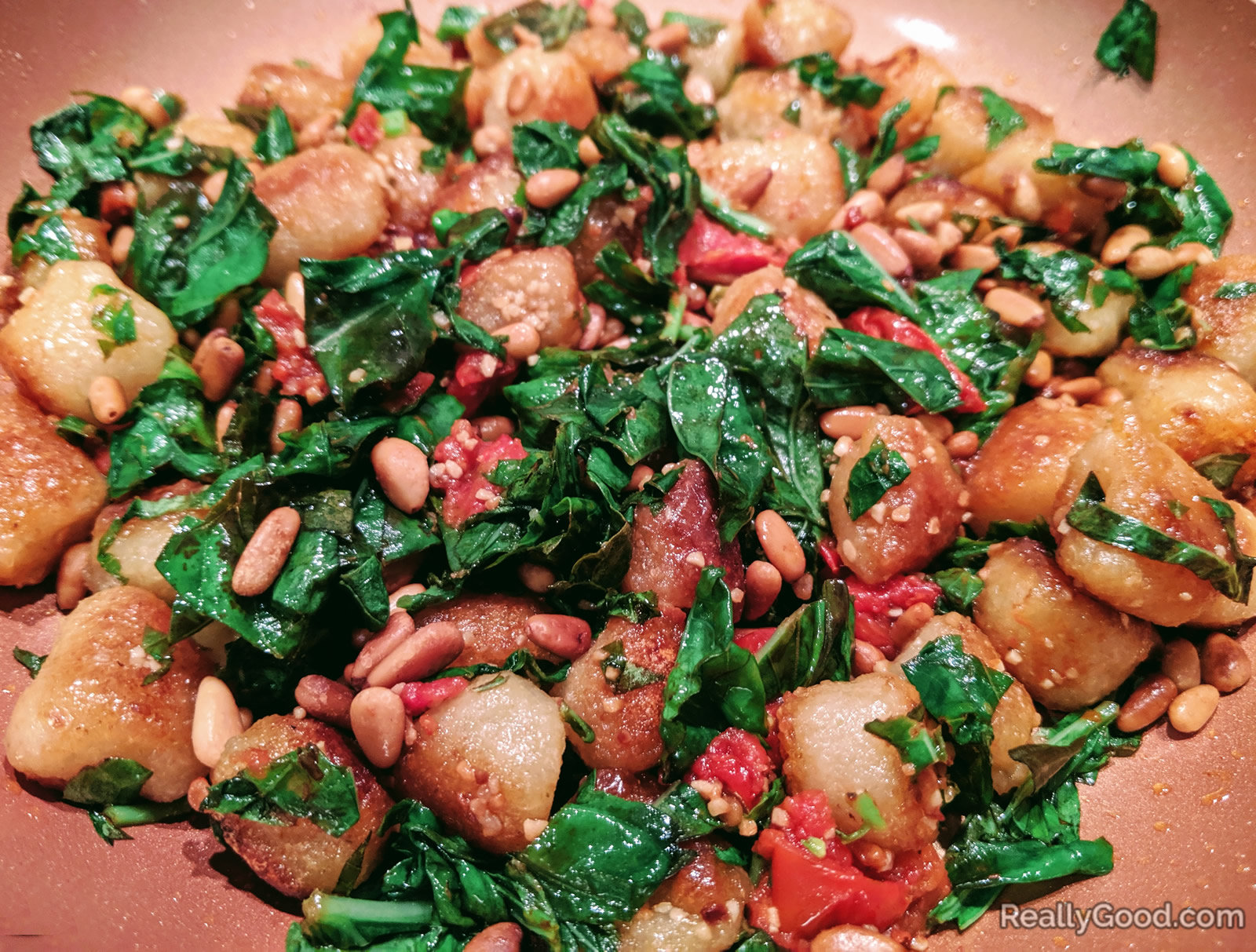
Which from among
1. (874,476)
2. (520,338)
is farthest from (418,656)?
(874,476)

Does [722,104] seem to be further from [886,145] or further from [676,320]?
[676,320]

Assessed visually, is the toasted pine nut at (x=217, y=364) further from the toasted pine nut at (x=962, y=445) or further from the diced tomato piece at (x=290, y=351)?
the toasted pine nut at (x=962, y=445)

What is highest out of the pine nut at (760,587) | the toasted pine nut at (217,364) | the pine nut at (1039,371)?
the pine nut at (1039,371)

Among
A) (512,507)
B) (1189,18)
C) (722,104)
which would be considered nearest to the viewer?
(512,507)

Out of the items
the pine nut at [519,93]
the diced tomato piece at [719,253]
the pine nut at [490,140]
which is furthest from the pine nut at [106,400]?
the diced tomato piece at [719,253]

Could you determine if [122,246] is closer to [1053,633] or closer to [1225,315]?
[1053,633]

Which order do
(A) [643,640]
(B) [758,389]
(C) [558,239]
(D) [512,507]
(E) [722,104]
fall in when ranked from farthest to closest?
(E) [722,104] < (C) [558,239] < (B) [758,389] < (D) [512,507] < (A) [643,640]

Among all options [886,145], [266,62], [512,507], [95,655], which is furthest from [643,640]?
[266,62]
